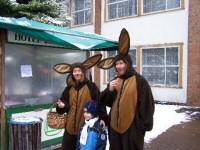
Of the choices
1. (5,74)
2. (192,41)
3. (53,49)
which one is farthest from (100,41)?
(192,41)

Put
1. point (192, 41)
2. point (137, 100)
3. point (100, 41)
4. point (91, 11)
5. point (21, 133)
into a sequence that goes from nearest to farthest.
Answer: point (137, 100)
point (21, 133)
point (100, 41)
point (192, 41)
point (91, 11)

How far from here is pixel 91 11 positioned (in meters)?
20.3

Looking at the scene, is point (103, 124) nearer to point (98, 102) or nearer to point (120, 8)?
point (98, 102)

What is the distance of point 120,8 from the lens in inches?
730

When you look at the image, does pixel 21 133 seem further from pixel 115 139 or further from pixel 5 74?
pixel 115 139

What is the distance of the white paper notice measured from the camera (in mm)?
6281

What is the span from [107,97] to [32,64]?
2286 millimetres

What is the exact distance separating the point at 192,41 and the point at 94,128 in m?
11.2

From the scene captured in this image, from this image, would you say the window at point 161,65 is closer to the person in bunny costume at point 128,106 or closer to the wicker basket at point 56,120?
the wicker basket at point 56,120

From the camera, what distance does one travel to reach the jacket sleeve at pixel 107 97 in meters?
4.62

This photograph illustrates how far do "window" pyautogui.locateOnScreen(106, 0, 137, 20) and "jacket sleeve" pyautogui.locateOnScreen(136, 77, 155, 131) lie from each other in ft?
45.0

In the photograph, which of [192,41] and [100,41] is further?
[192,41]

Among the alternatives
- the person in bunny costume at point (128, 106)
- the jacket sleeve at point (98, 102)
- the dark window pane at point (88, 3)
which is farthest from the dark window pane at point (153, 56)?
the person in bunny costume at point (128, 106)

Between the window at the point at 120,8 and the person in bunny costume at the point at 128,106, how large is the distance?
13.6m
